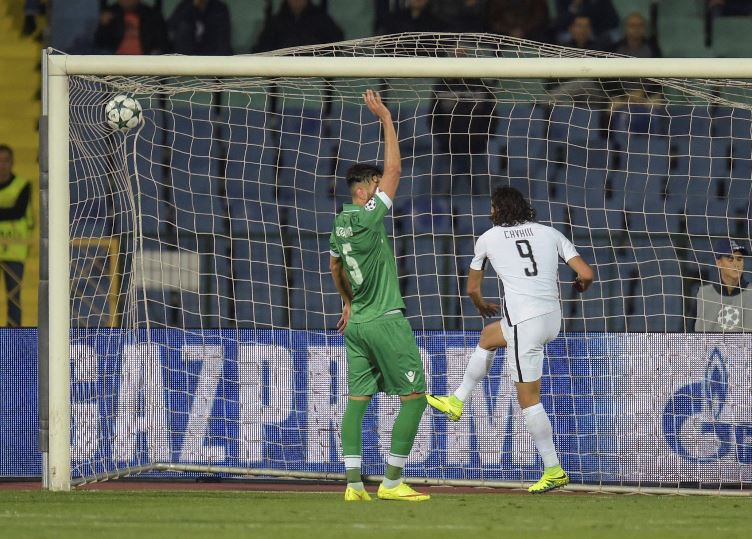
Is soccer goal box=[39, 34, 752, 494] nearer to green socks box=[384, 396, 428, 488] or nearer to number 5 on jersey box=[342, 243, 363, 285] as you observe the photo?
number 5 on jersey box=[342, 243, 363, 285]

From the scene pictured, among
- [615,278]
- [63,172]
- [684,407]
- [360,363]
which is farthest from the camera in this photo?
[615,278]

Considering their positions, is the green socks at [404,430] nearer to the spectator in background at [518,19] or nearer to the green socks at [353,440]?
the green socks at [353,440]

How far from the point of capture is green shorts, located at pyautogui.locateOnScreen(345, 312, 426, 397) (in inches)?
307

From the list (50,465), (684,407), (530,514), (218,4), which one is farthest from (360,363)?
(218,4)

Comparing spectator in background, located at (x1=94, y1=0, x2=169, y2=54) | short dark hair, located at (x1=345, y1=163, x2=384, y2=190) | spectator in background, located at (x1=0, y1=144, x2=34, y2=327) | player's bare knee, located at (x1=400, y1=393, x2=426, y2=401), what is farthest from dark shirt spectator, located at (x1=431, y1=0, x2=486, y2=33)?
player's bare knee, located at (x1=400, y1=393, x2=426, y2=401)

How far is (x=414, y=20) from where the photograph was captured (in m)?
14.2

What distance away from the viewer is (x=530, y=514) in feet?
22.9

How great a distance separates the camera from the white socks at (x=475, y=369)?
8.64m

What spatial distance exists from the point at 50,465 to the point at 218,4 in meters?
7.16

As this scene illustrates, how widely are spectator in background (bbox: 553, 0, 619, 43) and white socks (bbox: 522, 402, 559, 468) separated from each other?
272 inches

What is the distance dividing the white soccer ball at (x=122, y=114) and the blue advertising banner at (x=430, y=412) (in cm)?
145

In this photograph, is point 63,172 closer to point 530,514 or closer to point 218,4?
point 530,514

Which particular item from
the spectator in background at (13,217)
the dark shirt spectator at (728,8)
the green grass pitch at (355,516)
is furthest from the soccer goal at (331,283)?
the dark shirt spectator at (728,8)

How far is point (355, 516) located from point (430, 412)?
3.05 metres
